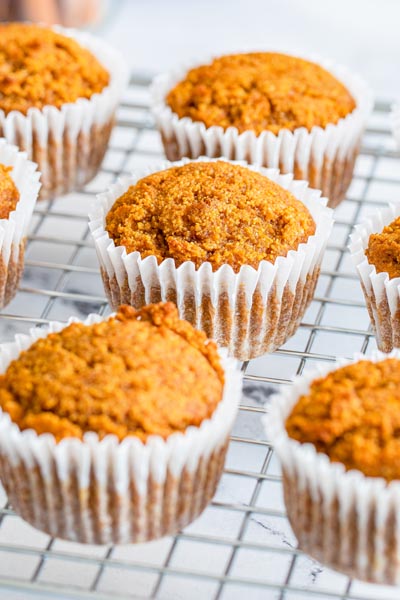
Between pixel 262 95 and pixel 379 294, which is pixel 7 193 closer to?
pixel 262 95

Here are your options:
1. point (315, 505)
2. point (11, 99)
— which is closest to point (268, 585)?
point (315, 505)

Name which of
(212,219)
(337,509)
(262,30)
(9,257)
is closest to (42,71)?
(9,257)

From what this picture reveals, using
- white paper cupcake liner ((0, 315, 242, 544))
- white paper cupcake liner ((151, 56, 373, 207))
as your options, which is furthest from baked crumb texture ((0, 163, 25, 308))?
white paper cupcake liner ((0, 315, 242, 544))

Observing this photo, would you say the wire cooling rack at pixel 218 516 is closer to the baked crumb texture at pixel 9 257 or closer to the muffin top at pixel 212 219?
the baked crumb texture at pixel 9 257

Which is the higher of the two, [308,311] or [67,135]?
[67,135]

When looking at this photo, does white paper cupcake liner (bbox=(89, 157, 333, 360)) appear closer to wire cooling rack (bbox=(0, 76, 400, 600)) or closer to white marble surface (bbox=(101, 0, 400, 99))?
wire cooling rack (bbox=(0, 76, 400, 600))

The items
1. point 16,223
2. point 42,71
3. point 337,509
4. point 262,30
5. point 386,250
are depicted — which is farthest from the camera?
point 262,30

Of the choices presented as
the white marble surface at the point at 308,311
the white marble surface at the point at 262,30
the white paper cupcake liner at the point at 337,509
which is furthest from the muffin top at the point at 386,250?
the white marble surface at the point at 262,30
